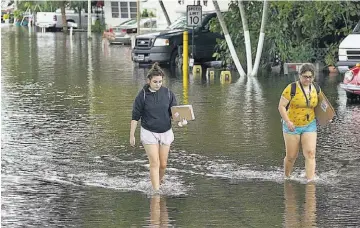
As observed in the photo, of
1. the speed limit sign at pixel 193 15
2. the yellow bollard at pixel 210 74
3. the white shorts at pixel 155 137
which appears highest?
the speed limit sign at pixel 193 15

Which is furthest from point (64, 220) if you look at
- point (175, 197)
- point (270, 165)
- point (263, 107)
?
point (263, 107)

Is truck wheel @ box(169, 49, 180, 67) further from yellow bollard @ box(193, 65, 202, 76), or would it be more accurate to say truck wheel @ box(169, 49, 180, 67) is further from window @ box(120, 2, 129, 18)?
window @ box(120, 2, 129, 18)

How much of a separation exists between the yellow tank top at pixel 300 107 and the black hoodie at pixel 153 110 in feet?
4.88

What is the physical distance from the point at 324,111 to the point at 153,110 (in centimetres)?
206

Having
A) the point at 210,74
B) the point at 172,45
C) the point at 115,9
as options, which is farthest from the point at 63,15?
the point at 210,74

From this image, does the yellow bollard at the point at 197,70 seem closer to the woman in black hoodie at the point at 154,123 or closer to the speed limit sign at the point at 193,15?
the speed limit sign at the point at 193,15

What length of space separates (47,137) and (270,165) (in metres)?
4.23

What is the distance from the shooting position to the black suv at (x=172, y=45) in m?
31.7

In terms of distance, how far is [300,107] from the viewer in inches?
455

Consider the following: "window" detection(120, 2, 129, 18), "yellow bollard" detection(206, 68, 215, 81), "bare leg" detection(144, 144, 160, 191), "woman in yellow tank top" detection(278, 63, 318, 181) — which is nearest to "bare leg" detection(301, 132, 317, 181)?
"woman in yellow tank top" detection(278, 63, 318, 181)

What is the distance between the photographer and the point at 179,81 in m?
26.2

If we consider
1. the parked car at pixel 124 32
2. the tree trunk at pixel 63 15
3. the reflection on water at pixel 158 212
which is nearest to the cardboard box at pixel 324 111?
the reflection on water at pixel 158 212

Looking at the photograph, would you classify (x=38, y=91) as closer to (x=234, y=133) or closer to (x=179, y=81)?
(x=179, y=81)

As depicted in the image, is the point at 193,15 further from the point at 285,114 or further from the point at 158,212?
Result: the point at 158,212
